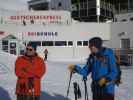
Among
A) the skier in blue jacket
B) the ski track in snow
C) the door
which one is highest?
the skier in blue jacket

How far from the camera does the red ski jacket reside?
636cm

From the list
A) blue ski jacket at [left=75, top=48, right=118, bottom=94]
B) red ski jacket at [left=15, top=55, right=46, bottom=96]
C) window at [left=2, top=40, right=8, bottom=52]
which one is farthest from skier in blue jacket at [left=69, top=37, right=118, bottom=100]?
window at [left=2, top=40, right=8, bottom=52]

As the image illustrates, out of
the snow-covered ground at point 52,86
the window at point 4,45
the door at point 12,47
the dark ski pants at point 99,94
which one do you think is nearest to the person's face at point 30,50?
the dark ski pants at point 99,94

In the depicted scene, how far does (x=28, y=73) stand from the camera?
6363 millimetres

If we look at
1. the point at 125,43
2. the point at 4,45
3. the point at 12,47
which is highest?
the point at 125,43

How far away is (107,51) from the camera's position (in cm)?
588

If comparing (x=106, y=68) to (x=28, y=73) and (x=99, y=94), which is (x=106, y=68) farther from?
(x=28, y=73)

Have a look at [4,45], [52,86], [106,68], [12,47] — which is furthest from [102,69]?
[4,45]

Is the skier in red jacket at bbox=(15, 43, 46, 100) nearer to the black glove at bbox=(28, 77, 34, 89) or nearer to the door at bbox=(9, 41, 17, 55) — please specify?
the black glove at bbox=(28, 77, 34, 89)

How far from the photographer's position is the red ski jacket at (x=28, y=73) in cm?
636

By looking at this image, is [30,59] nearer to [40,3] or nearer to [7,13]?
[7,13]

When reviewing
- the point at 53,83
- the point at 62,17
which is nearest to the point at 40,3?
the point at 62,17

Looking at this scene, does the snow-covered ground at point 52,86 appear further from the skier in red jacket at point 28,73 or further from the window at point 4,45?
the window at point 4,45

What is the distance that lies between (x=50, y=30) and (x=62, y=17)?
13.5 feet
